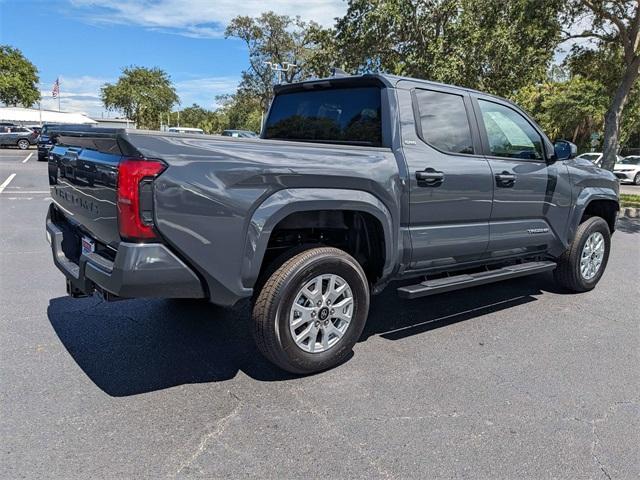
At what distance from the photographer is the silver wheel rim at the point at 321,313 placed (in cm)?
337

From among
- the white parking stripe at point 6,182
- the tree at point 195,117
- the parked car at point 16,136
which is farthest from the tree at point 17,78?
the white parking stripe at point 6,182

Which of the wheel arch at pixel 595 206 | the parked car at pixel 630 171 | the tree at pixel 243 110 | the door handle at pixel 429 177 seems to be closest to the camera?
the door handle at pixel 429 177

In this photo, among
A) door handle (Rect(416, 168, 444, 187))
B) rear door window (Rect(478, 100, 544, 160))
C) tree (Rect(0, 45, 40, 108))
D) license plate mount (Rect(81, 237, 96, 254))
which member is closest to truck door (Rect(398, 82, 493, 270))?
door handle (Rect(416, 168, 444, 187))

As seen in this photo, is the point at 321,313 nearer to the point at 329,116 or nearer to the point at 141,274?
the point at 141,274

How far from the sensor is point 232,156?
2.97 metres

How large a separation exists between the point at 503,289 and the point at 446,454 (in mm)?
3430

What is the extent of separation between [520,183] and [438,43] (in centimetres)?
1534

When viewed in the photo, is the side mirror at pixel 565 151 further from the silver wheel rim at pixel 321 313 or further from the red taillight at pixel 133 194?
the red taillight at pixel 133 194

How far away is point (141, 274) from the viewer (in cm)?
277

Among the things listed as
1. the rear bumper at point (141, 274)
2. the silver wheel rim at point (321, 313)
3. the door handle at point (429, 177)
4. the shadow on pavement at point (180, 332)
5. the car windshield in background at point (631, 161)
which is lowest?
the shadow on pavement at point (180, 332)

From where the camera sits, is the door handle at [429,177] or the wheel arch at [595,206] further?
the wheel arch at [595,206]

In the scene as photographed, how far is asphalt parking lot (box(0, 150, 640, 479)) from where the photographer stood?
2588 millimetres

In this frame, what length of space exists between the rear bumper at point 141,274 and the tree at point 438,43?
16.3 metres

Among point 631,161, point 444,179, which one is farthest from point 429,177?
point 631,161
